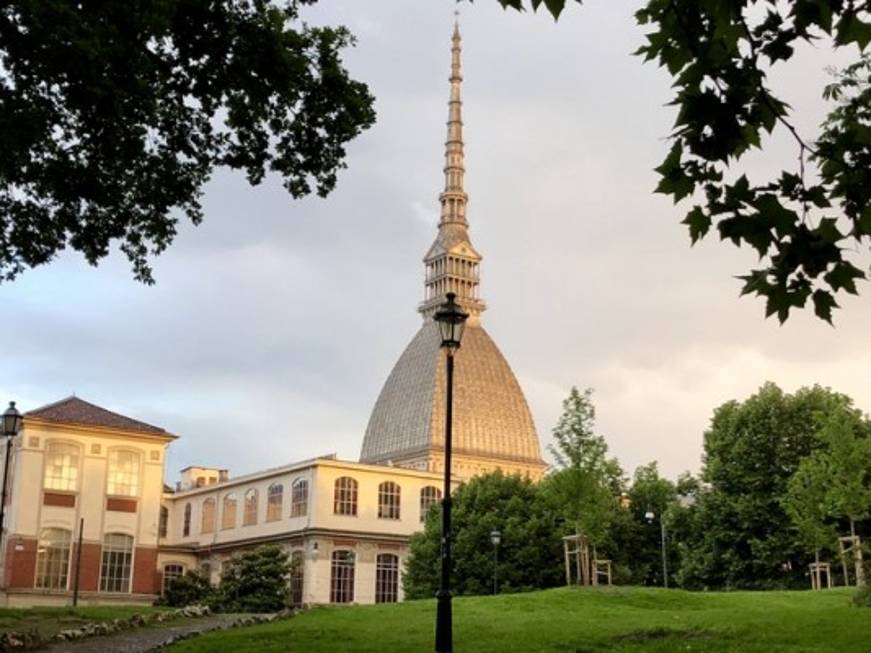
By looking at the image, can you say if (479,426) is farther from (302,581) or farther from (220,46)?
(220,46)

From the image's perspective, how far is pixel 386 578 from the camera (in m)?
75.0

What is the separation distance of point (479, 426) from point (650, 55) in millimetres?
125103

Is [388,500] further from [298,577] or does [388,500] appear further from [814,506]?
[814,506]

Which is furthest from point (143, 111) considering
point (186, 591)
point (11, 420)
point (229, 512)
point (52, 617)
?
point (229, 512)

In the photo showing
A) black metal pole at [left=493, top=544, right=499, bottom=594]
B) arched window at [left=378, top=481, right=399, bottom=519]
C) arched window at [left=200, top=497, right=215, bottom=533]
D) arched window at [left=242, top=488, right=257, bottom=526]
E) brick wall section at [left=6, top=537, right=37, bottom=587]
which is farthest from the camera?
arched window at [left=200, top=497, right=215, bottom=533]

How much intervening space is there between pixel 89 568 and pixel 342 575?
67.7 ft

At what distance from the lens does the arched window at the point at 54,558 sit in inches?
2203

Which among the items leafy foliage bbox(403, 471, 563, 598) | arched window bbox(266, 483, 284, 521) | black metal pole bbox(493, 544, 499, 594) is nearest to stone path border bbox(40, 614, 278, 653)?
black metal pole bbox(493, 544, 499, 594)

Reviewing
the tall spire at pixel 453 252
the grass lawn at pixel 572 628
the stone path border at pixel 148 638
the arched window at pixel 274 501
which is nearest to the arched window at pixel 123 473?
the arched window at pixel 274 501

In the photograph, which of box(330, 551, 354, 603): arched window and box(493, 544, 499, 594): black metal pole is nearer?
box(493, 544, 499, 594): black metal pole

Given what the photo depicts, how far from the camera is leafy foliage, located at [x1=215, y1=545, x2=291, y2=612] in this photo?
47719mm

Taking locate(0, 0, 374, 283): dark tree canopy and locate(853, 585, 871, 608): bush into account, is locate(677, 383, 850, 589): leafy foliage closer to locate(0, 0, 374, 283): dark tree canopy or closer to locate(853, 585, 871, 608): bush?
locate(853, 585, 871, 608): bush

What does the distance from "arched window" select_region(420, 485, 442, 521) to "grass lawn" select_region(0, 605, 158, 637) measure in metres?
45.9

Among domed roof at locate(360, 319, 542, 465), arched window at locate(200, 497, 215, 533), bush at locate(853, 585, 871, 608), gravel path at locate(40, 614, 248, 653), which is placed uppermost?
domed roof at locate(360, 319, 542, 465)
